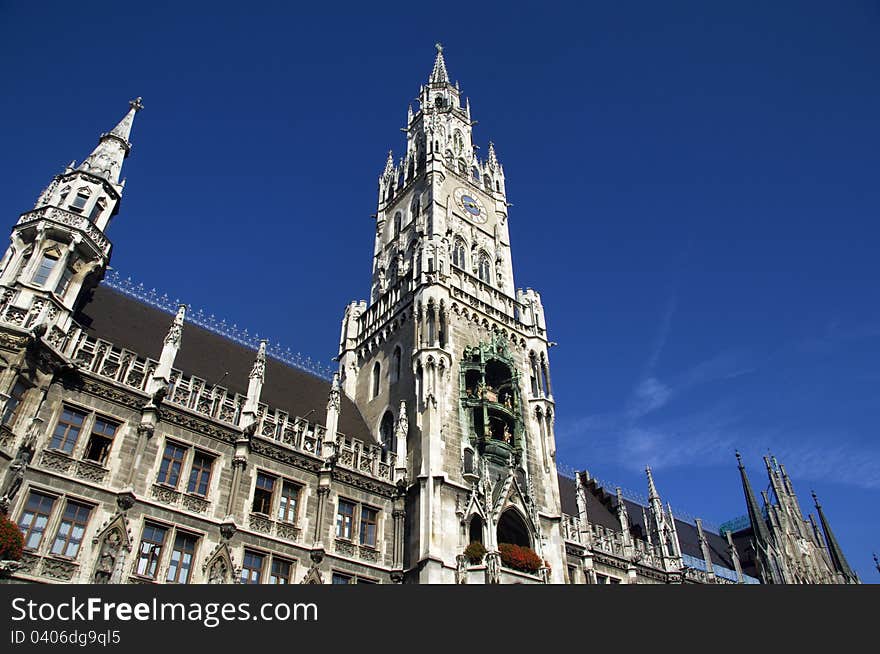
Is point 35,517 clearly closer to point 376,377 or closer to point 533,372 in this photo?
point 376,377

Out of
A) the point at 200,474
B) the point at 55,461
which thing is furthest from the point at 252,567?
the point at 55,461

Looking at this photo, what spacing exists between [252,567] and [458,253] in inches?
970

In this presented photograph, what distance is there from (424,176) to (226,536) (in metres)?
30.7

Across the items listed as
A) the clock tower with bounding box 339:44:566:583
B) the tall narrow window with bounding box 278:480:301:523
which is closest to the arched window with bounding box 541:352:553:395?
the clock tower with bounding box 339:44:566:583

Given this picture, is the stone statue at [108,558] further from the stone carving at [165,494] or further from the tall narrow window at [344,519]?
the tall narrow window at [344,519]

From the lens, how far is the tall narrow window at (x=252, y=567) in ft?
85.3

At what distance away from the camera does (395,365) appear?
38.9 metres

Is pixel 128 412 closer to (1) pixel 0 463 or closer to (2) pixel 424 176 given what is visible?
(1) pixel 0 463

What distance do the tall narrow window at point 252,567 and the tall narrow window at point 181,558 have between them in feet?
6.80

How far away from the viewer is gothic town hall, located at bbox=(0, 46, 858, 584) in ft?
78.0

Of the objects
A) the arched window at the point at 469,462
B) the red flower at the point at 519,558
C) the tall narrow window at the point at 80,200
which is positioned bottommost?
the red flower at the point at 519,558

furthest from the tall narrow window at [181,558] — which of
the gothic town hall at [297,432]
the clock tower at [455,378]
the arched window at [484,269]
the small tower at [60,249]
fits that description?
the arched window at [484,269]

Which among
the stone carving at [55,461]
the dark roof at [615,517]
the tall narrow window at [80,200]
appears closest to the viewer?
the stone carving at [55,461]

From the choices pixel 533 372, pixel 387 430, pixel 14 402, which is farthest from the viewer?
pixel 533 372
